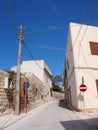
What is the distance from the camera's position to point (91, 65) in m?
14.7

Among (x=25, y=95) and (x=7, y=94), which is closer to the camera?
(x=7, y=94)

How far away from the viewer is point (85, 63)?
14602mm

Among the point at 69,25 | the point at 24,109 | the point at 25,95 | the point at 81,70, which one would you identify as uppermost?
the point at 69,25

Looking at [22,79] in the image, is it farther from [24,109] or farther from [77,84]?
[77,84]

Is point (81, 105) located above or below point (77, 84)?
below

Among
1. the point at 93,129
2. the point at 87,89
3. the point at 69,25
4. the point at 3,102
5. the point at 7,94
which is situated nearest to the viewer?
the point at 93,129

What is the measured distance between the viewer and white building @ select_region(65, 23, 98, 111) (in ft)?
44.4

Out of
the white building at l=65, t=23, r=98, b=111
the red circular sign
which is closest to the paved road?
the red circular sign

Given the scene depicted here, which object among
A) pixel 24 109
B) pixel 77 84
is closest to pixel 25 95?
pixel 24 109

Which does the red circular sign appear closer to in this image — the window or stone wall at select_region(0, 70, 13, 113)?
the window

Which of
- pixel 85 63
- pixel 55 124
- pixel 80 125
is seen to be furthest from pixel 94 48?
pixel 55 124

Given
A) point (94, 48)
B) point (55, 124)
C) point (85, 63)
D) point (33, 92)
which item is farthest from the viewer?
point (33, 92)

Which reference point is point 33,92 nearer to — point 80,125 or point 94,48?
point 94,48

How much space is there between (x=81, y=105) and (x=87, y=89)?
140 centimetres
